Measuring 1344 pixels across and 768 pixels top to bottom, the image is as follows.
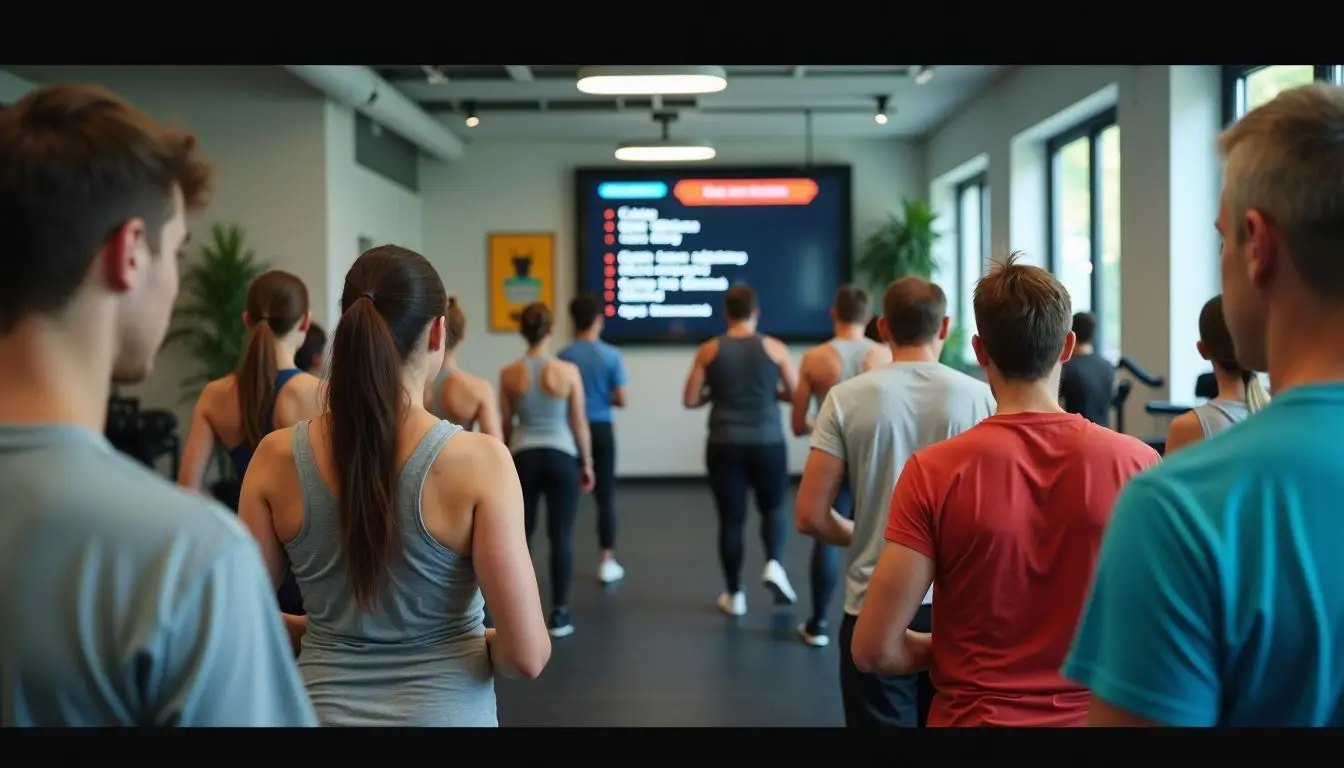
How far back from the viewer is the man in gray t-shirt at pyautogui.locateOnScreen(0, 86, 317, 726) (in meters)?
0.88

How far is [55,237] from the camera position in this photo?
0.93 m

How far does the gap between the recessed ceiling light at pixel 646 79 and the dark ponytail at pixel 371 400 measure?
14.0ft

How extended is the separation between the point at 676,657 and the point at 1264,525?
14.9 feet

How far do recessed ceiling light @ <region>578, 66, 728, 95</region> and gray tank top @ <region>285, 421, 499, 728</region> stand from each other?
173 inches

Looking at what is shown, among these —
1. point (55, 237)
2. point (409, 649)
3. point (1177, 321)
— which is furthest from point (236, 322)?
point (55, 237)

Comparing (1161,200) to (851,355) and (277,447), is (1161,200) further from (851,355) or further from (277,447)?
(277,447)

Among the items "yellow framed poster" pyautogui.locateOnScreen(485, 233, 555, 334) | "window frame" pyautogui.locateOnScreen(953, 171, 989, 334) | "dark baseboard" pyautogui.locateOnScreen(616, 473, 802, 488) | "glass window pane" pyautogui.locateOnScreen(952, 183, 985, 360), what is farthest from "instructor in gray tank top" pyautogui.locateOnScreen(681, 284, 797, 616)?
"yellow framed poster" pyautogui.locateOnScreen(485, 233, 555, 334)

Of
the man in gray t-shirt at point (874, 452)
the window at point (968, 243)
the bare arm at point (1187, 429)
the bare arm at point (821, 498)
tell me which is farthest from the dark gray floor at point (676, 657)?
the window at point (968, 243)

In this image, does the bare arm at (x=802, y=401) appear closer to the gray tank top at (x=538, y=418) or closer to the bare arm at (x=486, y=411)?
the gray tank top at (x=538, y=418)

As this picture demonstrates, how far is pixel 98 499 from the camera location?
2.88 feet

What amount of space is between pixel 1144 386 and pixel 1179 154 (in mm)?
1317

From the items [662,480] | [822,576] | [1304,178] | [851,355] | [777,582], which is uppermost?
[1304,178]

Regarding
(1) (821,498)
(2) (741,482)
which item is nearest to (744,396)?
(2) (741,482)

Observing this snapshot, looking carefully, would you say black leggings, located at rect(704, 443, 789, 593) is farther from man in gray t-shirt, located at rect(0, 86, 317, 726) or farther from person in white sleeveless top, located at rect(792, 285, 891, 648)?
man in gray t-shirt, located at rect(0, 86, 317, 726)
